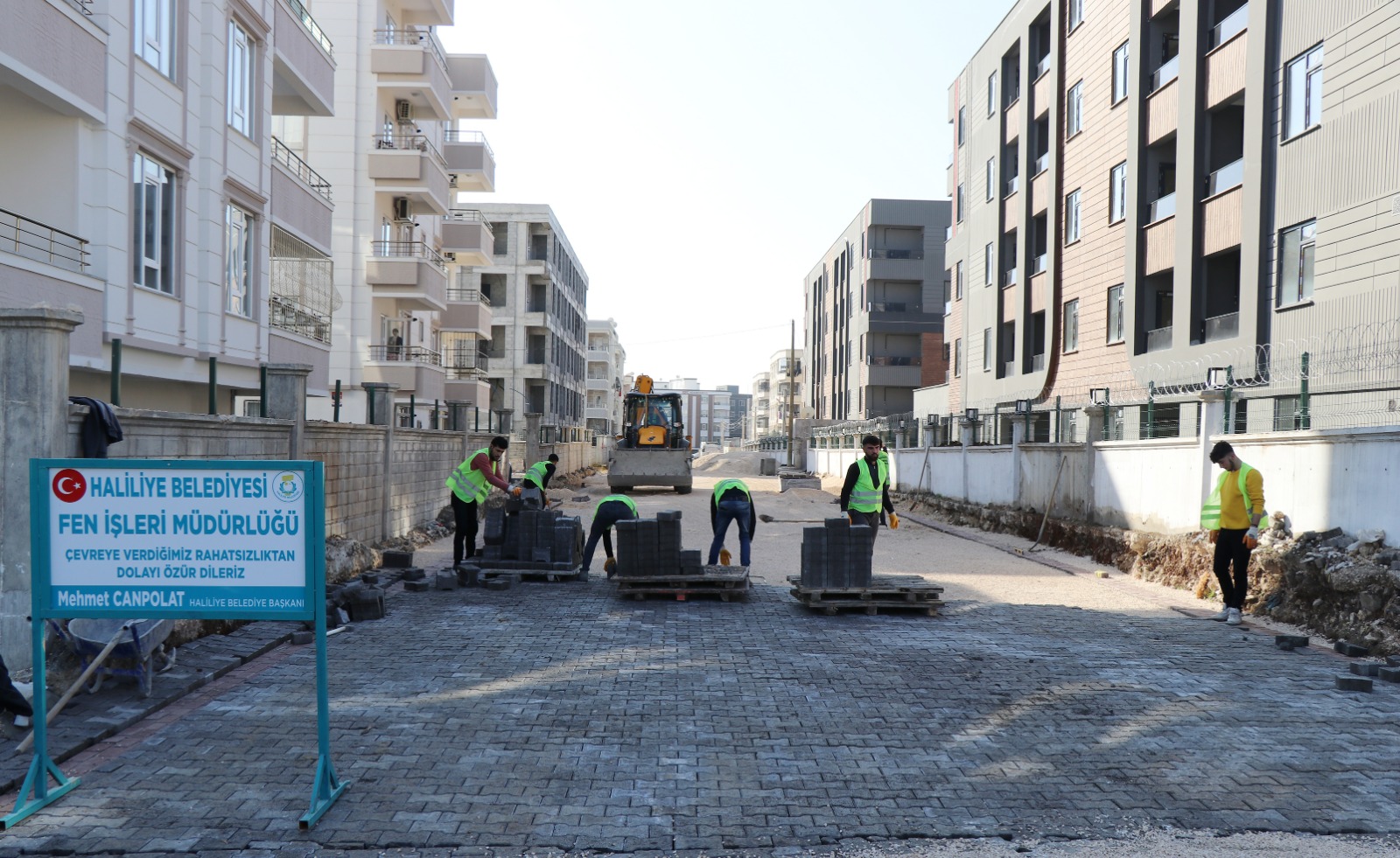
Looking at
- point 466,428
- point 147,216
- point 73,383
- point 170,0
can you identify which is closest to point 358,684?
point 73,383

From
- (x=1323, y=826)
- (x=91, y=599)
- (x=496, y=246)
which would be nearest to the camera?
(x=1323, y=826)

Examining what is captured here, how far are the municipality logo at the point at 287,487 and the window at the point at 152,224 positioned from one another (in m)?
10.2

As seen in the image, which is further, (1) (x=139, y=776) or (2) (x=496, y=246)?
(2) (x=496, y=246)

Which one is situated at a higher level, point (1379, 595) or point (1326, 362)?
point (1326, 362)

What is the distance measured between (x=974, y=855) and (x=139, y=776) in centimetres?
412

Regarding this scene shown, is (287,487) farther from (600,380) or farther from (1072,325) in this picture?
(600,380)

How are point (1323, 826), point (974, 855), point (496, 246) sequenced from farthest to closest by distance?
point (496, 246) → point (1323, 826) → point (974, 855)

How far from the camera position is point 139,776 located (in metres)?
5.01

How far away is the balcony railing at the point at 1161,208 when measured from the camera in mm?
22141

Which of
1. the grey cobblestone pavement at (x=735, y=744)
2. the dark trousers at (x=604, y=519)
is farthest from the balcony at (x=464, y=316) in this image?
the grey cobblestone pavement at (x=735, y=744)

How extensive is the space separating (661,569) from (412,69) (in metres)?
21.6

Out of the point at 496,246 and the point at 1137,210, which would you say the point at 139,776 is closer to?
the point at 1137,210

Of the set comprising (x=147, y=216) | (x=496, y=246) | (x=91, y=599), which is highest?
(x=496, y=246)

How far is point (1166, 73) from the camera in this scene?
22.4 m
